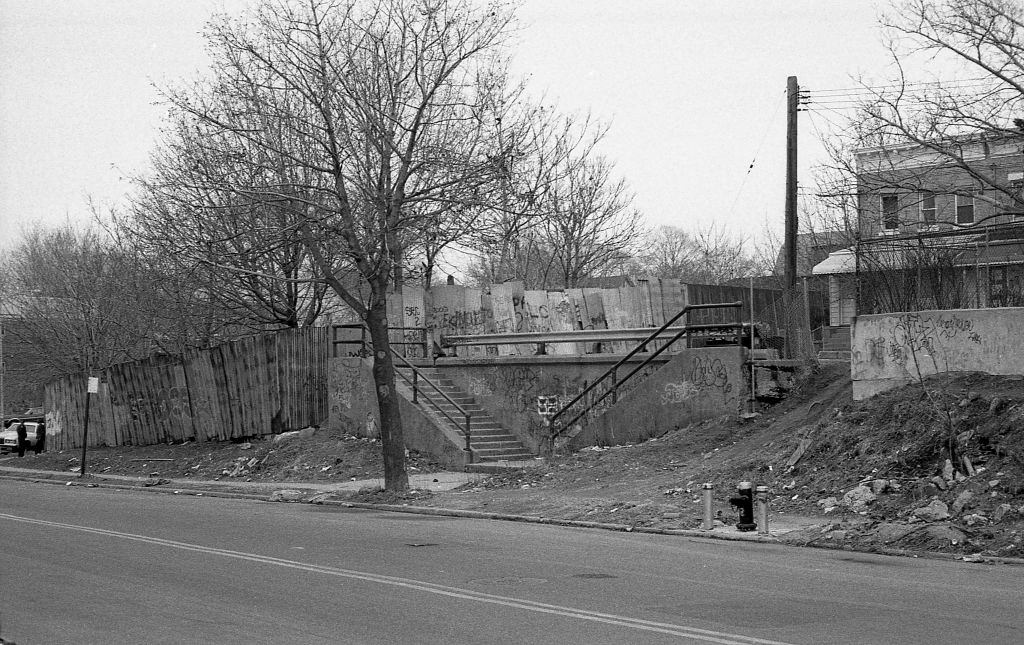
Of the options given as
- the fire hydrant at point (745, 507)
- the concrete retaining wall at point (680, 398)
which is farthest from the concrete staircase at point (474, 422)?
the fire hydrant at point (745, 507)

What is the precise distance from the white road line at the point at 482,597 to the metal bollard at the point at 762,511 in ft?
18.7

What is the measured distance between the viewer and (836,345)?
25641 mm

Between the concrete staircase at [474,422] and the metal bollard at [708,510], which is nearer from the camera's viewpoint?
the metal bollard at [708,510]

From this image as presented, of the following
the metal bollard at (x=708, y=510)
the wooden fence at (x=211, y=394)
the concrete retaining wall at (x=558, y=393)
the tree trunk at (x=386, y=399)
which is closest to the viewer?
the metal bollard at (x=708, y=510)

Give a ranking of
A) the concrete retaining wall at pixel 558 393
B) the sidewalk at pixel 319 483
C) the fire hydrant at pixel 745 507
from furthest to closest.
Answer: the sidewalk at pixel 319 483 → the concrete retaining wall at pixel 558 393 → the fire hydrant at pixel 745 507

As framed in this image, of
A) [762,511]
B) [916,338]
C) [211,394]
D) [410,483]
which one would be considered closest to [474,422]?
[410,483]

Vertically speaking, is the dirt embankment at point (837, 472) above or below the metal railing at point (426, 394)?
below

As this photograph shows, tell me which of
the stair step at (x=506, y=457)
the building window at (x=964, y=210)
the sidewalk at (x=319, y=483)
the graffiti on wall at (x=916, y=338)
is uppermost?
the building window at (x=964, y=210)

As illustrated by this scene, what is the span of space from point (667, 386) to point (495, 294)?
7.05 m

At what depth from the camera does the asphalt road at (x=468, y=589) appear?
7887 millimetres

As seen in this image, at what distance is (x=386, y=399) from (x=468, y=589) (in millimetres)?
10406

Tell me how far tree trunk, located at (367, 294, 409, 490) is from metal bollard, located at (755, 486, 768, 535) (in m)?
7.93

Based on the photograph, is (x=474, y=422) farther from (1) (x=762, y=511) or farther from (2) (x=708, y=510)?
(1) (x=762, y=511)

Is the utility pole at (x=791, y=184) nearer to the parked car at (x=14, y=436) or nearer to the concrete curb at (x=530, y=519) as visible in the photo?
the concrete curb at (x=530, y=519)
